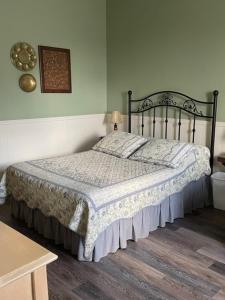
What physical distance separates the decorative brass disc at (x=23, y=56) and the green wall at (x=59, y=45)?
0.05 metres

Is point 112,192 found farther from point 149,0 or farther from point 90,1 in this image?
point 90,1

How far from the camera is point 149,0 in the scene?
3.79 metres

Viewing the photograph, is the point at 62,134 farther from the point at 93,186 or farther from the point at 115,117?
the point at 93,186

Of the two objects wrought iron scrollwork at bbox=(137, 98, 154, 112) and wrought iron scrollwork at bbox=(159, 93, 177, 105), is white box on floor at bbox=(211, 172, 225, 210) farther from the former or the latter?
wrought iron scrollwork at bbox=(137, 98, 154, 112)

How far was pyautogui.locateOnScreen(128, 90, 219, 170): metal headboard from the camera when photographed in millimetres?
3390

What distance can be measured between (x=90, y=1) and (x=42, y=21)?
0.88 m

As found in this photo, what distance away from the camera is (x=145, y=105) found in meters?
4.06

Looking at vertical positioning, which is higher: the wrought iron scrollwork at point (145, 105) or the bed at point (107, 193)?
the wrought iron scrollwork at point (145, 105)

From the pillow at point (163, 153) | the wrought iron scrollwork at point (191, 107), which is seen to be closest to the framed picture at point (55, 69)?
the pillow at point (163, 153)

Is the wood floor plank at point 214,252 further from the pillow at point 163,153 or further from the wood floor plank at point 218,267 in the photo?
the pillow at point 163,153

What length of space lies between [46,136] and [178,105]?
5.83 ft

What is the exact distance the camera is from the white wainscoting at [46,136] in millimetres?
3561

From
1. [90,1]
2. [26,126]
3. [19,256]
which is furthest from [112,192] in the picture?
[90,1]

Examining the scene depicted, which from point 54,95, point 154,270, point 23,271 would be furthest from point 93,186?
point 54,95
